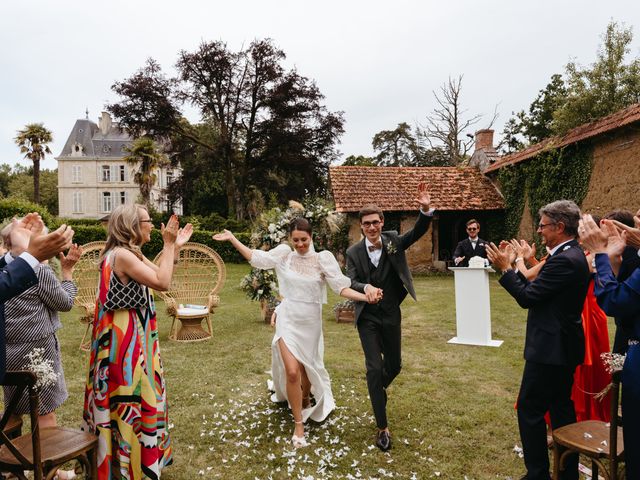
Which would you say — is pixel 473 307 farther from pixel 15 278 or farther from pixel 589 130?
pixel 589 130

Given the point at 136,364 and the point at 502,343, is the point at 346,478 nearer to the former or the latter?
the point at 136,364

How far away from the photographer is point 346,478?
3.64 metres

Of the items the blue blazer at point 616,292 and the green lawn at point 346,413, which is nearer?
the blue blazer at point 616,292

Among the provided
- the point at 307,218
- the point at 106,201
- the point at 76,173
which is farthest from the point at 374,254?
the point at 76,173

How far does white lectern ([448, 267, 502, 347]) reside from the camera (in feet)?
26.1

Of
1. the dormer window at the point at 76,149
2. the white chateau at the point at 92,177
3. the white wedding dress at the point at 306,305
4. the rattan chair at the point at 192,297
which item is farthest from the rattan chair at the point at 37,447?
the dormer window at the point at 76,149

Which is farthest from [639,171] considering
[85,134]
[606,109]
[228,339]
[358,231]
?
[85,134]

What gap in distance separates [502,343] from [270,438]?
5.37m

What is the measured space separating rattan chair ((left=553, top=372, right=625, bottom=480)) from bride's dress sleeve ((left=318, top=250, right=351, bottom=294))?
227cm

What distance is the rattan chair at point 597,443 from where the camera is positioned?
2.48 meters

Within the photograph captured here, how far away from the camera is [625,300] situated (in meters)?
2.30

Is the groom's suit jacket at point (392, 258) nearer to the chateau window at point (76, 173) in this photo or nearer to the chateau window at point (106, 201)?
the chateau window at point (106, 201)

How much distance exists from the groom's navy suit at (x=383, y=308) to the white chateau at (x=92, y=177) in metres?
47.6

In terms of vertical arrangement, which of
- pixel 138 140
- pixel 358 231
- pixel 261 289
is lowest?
pixel 261 289
